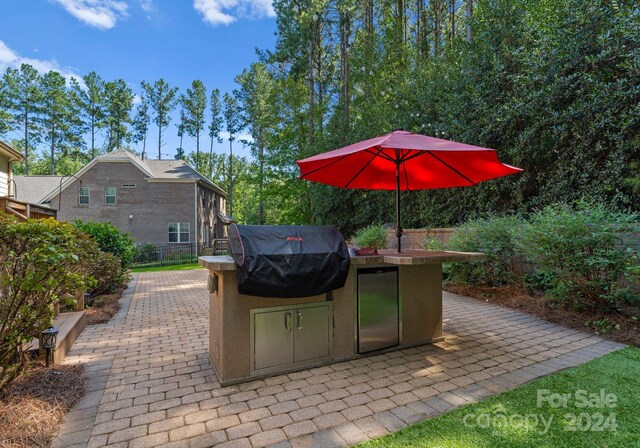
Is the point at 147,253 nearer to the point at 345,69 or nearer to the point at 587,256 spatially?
the point at 345,69

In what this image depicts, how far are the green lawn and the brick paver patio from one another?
135mm

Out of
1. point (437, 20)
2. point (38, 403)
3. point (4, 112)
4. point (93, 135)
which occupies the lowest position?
point (38, 403)

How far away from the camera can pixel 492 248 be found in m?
6.32

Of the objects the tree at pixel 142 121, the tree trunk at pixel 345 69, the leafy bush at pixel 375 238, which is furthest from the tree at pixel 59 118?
the leafy bush at pixel 375 238

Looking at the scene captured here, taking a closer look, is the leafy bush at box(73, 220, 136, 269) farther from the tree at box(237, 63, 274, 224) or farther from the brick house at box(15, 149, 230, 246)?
the tree at box(237, 63, 274, 224)

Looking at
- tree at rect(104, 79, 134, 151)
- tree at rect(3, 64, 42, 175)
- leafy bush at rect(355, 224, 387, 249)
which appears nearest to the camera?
leafy bush at rect(355, 224, 387, 249)

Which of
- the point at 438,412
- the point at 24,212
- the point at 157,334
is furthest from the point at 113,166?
the point at 438,412

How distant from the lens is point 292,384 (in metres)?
2.95

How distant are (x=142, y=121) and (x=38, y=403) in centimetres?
3715

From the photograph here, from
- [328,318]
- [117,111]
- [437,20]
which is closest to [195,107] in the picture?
[117,111]

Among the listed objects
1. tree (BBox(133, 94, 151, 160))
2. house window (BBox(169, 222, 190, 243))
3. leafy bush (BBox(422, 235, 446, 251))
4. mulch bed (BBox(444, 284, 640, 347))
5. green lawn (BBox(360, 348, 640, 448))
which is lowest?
green lawn (BBox(360, 348, 640, 448))

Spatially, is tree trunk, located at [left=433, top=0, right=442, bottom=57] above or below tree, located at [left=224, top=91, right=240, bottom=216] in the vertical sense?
below

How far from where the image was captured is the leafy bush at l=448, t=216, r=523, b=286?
6.25 m

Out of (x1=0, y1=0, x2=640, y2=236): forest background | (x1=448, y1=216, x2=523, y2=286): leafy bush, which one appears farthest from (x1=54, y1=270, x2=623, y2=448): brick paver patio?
(x1=0, y1=0, x2=640, y2=236): forest background
